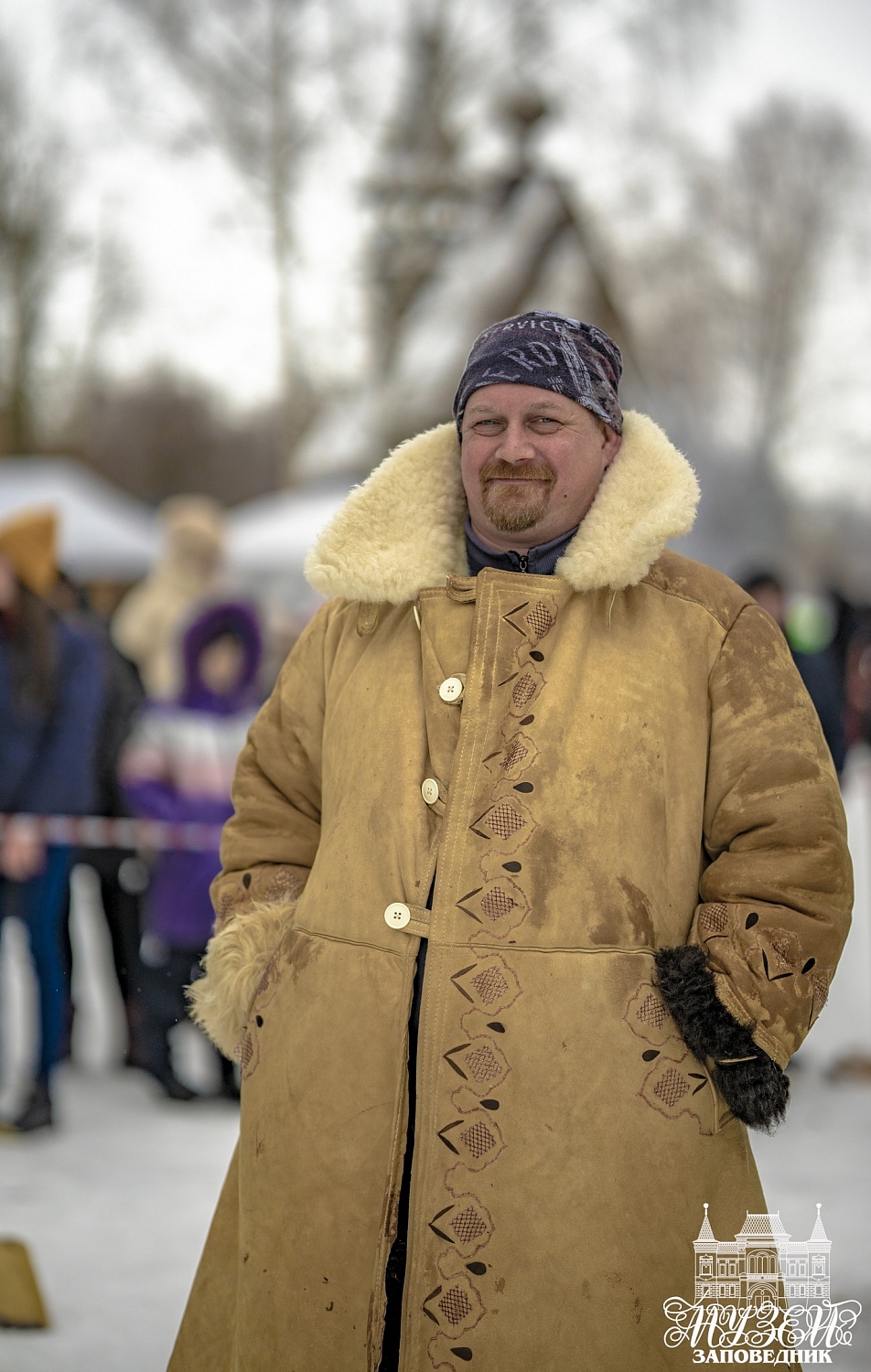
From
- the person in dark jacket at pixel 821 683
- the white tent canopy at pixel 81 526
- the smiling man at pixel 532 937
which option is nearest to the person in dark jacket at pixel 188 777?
the person in dark jacket at pixel 821 683

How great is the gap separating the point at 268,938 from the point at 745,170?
96.0ft

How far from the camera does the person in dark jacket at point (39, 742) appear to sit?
4.50 m

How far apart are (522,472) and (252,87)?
1786 cm

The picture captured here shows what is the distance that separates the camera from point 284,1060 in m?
2.05

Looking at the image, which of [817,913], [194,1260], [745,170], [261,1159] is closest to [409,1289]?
[261,1159]

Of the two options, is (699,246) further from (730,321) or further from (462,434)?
(462,434)

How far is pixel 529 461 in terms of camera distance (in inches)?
80.4

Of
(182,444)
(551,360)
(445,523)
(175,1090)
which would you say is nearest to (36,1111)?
(175,1090)

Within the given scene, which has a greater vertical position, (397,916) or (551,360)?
(551,360)

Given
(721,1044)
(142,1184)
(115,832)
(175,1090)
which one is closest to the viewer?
(721,1044)

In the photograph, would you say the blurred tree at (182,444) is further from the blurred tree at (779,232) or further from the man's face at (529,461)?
the man's face at (529,461)

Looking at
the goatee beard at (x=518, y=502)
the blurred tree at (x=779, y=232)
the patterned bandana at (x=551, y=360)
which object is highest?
the blurred tree at (x=779, y=232)

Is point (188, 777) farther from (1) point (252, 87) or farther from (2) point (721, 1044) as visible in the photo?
(1) point (252, 87)

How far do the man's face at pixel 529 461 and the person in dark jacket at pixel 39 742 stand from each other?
9.50ft
